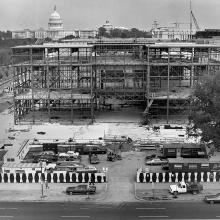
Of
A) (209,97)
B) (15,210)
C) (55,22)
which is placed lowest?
(15,210)

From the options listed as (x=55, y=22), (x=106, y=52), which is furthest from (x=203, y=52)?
(x=55, y=22)

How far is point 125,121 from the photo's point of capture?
4934cm

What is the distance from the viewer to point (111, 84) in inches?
2192

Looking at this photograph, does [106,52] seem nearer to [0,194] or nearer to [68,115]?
[68,115]

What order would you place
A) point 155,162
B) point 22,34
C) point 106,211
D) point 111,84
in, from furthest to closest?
point 22,34, point 111,84, point 155,162, point 106,211

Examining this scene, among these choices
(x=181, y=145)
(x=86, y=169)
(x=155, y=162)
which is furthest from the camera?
(x=181, y=145)

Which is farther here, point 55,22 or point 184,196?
point 55,22

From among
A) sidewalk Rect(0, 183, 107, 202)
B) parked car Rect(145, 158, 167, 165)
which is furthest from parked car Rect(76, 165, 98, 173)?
parked car Rect(145, 158, 167, 165)

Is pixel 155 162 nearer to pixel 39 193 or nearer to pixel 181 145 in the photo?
pixel 181 145

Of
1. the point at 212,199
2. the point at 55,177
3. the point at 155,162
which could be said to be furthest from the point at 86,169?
the point at 212,199

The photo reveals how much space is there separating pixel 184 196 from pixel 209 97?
251 inches

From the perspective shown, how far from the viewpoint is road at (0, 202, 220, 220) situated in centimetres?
2417

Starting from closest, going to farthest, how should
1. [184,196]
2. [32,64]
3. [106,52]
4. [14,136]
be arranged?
[184,196] < [14,136] < [32,64] < [106,52]

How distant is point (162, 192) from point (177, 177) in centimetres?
258
